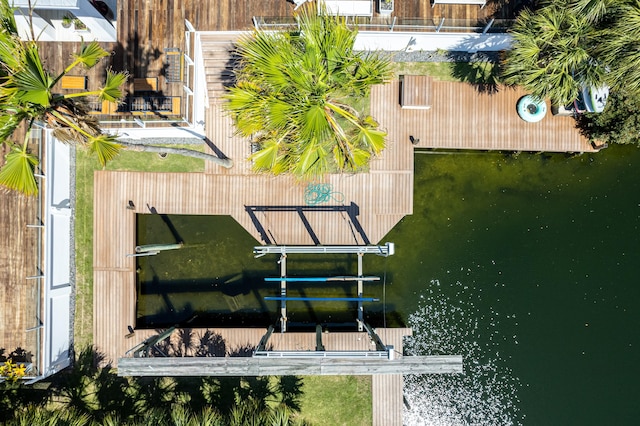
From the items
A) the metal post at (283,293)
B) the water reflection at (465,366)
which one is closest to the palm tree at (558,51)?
the water reflection at (465,366)

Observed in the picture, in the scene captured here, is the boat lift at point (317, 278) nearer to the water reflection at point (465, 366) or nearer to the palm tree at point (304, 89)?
the water reflection at point (465, 366)

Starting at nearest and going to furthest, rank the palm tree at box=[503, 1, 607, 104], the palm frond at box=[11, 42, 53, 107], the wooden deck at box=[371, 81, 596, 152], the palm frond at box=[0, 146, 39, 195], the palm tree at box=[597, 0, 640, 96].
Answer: the palm frond at box=[11, 42, 53, 107] → the palm frond at box=[0, 146, 39, 195] → the palm tree at box=[597, 0, 640, 96] → the palm tree at box=[503, 1, 607, 104] → the wooden deck at box=[371, 81, 596, 152]

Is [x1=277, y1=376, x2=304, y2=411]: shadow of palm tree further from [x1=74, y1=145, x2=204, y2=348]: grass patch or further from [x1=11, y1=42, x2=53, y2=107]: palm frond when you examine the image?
[x1=11, y1=42, x2=53, y2=107]: palm frond

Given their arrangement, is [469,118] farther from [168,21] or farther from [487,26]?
[168,21]

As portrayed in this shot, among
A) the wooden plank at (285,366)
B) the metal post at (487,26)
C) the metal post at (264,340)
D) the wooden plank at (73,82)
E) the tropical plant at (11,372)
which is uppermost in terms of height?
the metal post at (487,26)

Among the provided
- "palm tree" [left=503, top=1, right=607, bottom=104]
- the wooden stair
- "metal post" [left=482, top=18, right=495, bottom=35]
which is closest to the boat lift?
the wooden stair

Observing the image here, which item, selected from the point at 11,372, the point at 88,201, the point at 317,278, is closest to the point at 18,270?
the point at 88,201
